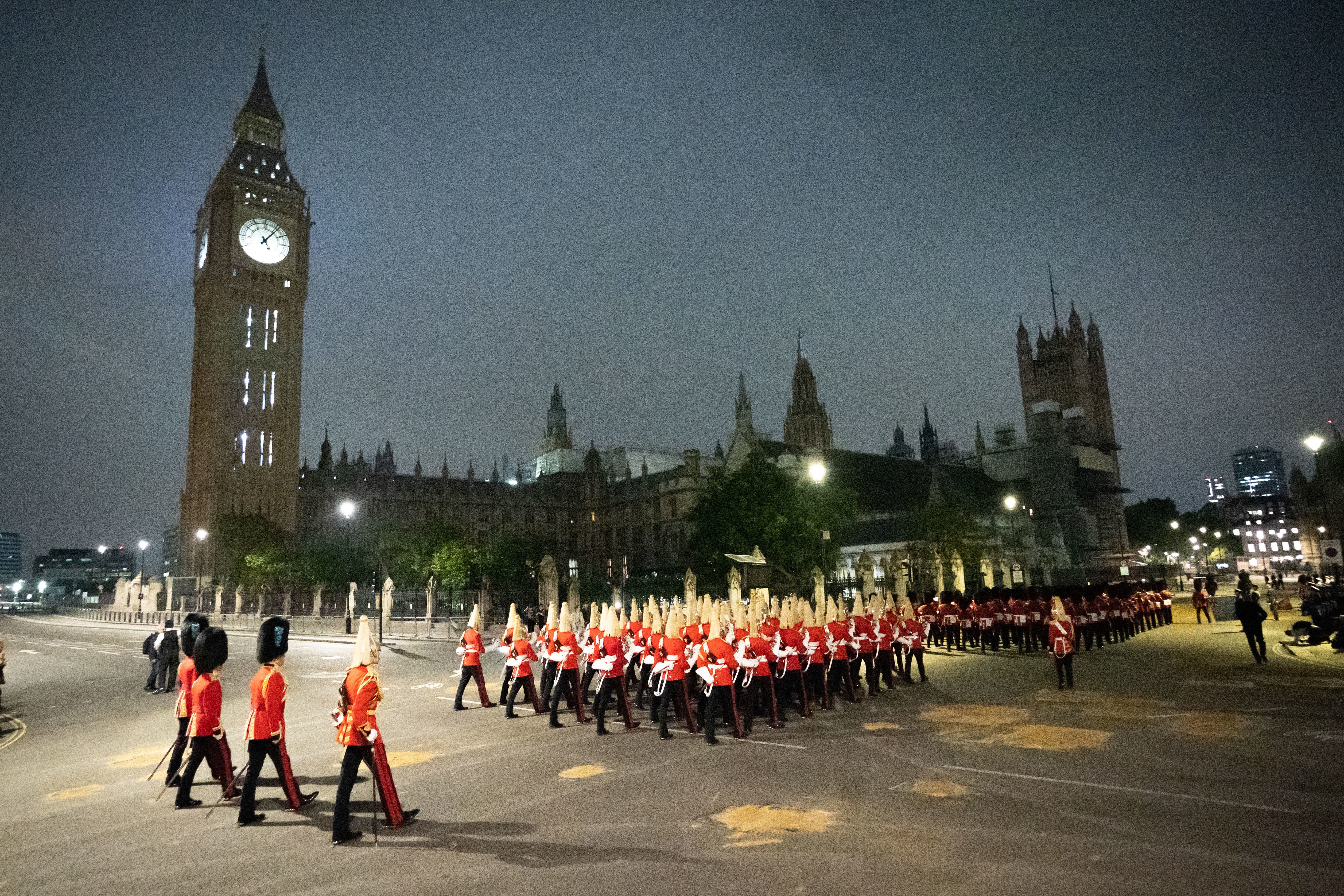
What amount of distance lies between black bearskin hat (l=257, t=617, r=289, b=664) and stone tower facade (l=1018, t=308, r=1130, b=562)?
246ft

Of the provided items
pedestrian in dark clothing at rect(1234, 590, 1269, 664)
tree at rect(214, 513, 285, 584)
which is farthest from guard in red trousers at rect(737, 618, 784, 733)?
tree at rect(214, 513, 285, 584)

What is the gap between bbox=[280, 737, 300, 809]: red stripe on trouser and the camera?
321 inches

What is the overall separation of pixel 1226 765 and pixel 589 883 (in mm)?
7733

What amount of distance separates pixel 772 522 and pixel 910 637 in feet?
98.2

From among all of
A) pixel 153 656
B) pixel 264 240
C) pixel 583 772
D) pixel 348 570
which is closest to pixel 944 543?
pixel 153 656

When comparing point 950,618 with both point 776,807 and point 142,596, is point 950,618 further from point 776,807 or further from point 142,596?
point 142,596

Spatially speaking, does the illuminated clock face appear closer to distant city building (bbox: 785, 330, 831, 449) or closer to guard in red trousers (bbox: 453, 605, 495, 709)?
distant city building (bbox: 785, 330, 831, 449)

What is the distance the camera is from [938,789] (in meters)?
8.34

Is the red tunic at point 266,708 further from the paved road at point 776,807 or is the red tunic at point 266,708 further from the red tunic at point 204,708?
the paved road at point 776,807

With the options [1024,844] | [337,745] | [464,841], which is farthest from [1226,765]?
[337,745]

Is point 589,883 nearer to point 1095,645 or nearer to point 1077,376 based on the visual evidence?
point 1095,645

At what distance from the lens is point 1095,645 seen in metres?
24.5

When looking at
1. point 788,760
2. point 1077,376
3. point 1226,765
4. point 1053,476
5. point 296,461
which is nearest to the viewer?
point 1226,765

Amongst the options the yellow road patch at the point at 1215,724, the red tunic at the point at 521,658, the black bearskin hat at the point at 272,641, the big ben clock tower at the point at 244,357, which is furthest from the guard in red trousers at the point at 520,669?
the big ben clock tower at the point at 244,357
